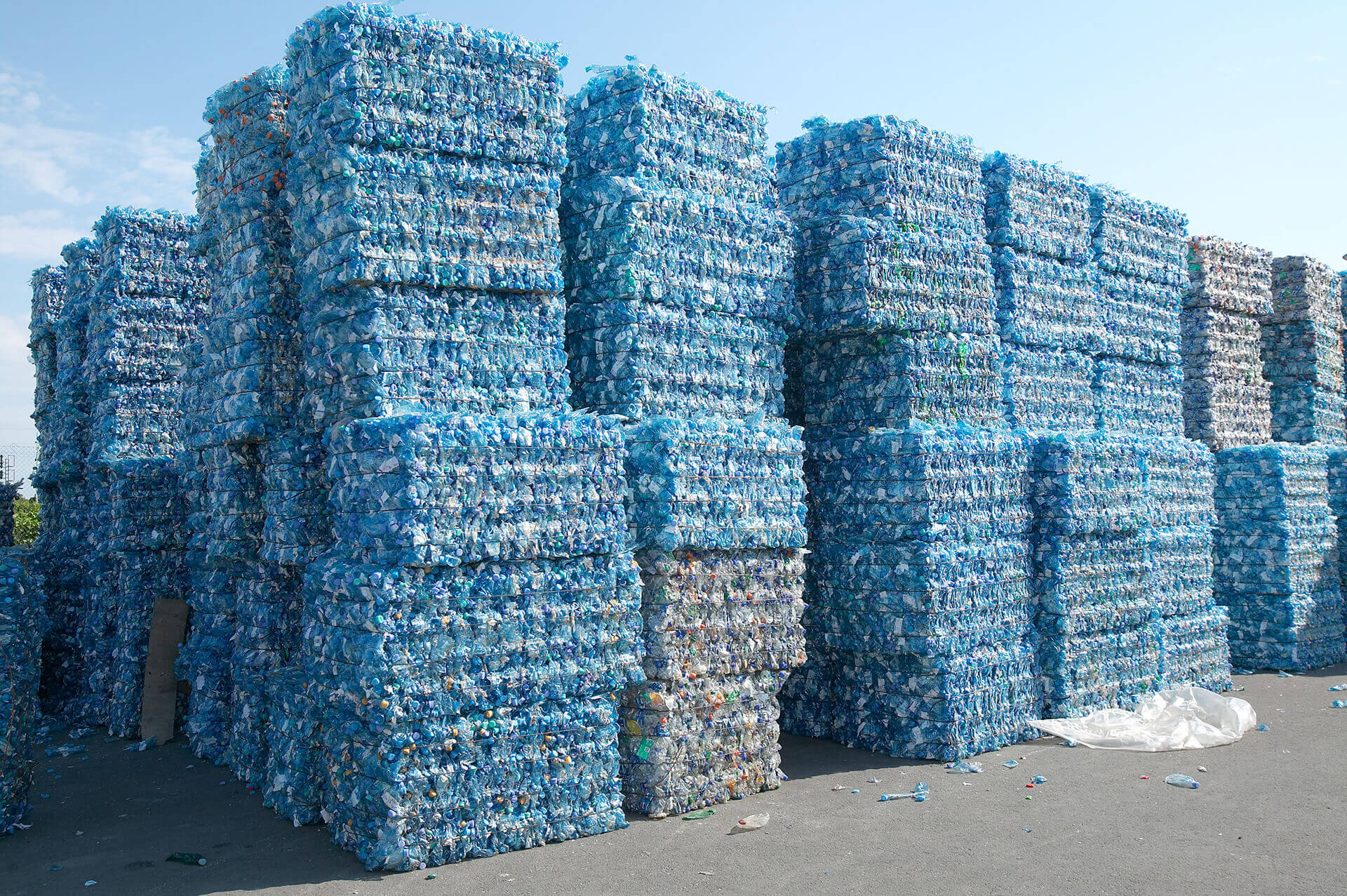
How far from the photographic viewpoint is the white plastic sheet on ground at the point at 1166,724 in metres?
8.97

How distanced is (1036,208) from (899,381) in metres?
2.77

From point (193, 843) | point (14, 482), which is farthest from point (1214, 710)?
point (14, 482)

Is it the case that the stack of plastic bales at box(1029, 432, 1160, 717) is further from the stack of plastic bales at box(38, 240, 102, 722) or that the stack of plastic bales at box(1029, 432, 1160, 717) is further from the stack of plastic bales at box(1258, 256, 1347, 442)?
the stack of plastic bales at box(38, 240, 102, 722)

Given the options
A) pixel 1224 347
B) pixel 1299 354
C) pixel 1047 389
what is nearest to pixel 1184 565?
pixel 1047 389

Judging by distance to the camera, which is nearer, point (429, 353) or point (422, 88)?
point (429, 353)

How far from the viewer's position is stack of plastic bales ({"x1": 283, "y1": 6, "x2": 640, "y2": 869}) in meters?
6.25

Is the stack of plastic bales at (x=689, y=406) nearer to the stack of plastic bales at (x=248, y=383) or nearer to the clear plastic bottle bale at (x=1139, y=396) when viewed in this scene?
the stack of plastic bales at (x=248, y=383)

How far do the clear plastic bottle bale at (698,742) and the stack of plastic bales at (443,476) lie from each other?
13.3 inches

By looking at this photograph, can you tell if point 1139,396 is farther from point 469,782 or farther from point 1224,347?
point 469,782

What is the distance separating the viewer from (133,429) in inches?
424

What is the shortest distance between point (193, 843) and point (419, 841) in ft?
5.48

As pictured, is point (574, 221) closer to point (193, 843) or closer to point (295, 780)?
point (295, 780)

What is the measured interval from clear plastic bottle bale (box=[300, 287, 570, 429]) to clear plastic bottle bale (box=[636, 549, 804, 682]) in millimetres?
1489

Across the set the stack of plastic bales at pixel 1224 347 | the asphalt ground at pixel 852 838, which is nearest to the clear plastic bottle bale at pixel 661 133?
the asphalt ground at pixel 852 838
